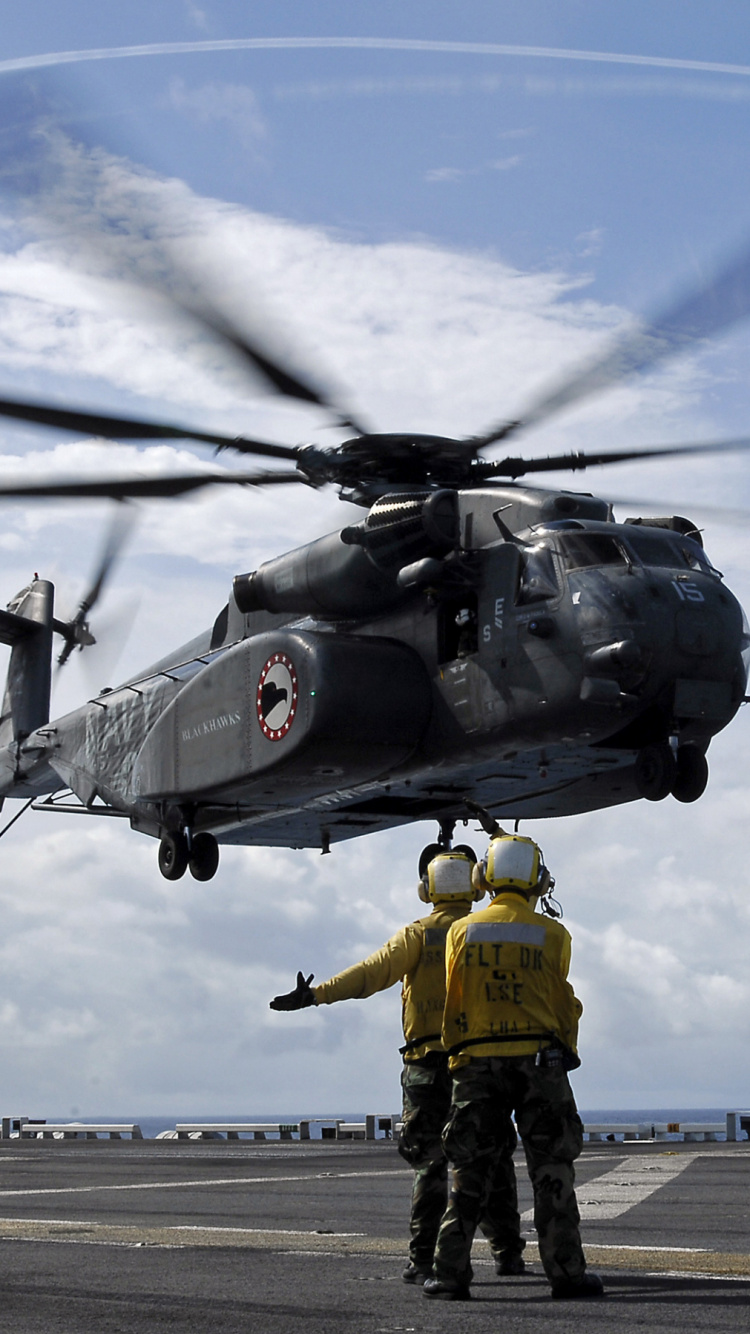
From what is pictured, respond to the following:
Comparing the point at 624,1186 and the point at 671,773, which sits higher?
the point at 671,773

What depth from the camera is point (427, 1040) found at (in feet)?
25.9

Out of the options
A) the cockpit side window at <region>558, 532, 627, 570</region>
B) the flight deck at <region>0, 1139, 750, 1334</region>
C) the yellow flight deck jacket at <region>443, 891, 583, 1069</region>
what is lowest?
the flight deck at <region>0, 1139, 750, 1334</region>

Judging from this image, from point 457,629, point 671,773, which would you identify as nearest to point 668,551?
point 671,773

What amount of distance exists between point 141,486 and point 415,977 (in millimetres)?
9555

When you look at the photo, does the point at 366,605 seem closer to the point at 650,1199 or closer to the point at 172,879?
the point at 172,879

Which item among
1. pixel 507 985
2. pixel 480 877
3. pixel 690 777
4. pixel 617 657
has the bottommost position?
pixel 507 985

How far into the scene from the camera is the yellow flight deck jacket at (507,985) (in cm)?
682

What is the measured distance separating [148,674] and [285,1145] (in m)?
9.31

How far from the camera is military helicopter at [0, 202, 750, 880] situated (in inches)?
591

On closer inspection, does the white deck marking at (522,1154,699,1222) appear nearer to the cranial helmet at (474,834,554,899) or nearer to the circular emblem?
the cranial helmet at (474,834,554,899)

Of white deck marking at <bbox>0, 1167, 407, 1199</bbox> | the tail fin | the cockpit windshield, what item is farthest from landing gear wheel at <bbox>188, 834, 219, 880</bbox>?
the cockpit windshield

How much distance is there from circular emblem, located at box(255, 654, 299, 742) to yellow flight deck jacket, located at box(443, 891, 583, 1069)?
391 inches

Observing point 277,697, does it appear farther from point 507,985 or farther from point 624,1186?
point 507,985

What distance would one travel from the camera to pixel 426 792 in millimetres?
18344
